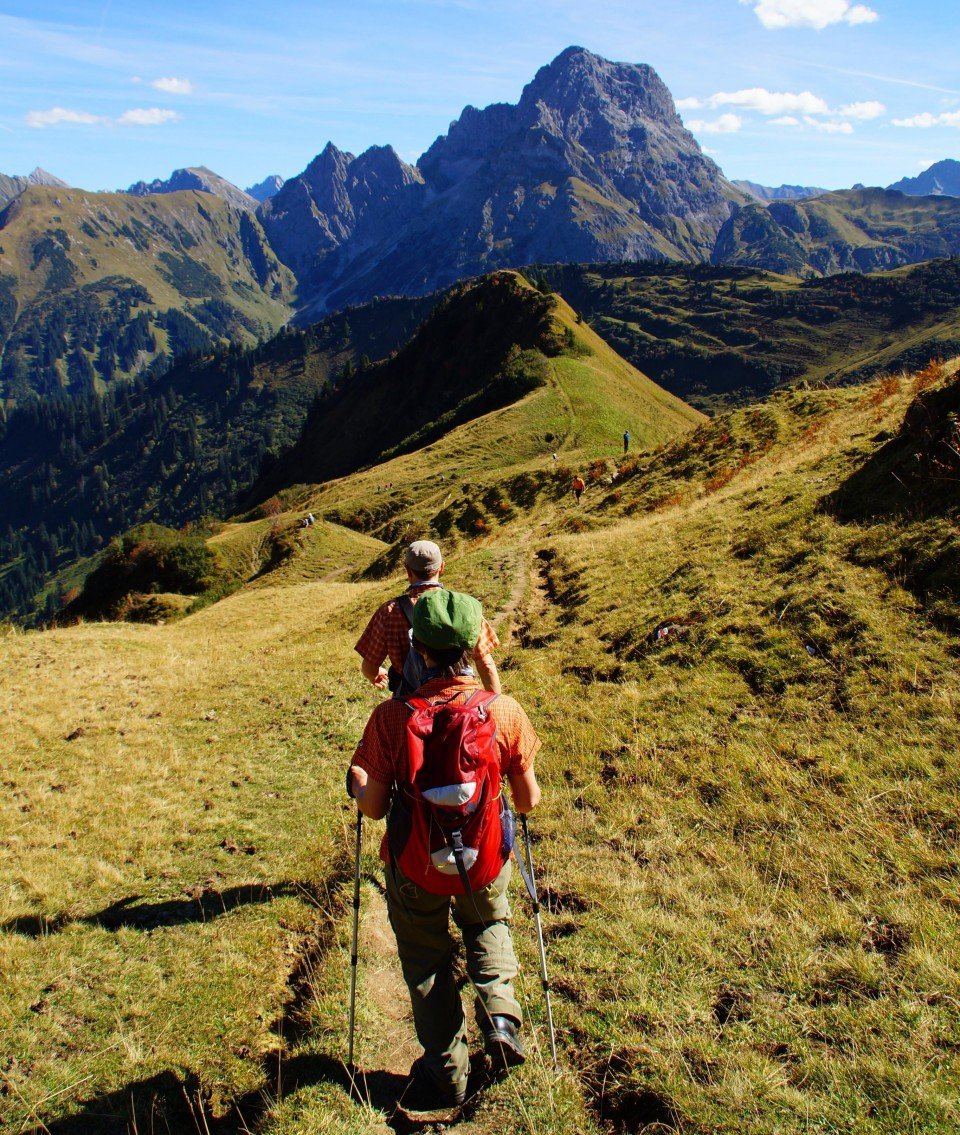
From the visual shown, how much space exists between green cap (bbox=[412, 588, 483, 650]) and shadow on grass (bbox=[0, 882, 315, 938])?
15.4 ft

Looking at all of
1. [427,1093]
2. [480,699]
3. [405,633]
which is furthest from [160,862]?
[480,699]

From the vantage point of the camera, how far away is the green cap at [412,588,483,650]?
4.20 m

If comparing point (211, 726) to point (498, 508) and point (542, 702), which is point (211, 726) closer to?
point (542, 702)

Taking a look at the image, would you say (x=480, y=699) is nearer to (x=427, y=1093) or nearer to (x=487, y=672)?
(x=487, y=672)

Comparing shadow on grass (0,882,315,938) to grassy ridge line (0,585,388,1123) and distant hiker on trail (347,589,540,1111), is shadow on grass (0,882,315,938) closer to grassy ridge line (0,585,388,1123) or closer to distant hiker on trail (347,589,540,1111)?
grassy ridge line (0,585,388,1123)

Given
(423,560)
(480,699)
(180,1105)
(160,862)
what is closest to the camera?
(480,699)

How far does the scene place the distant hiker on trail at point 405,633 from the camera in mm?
6012

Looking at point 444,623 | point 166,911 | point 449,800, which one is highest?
point 444,623

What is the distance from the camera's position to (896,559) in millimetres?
10641

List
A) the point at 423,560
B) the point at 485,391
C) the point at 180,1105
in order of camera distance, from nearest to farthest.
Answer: the point at 180,1105 → the point at 423,560 → the point at 485,391

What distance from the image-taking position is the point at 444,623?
420 centimetres

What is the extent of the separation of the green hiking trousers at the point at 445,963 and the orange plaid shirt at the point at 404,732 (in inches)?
30.0

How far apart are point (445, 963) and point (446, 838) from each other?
1180mm

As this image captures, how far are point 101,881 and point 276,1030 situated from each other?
3899 mm
